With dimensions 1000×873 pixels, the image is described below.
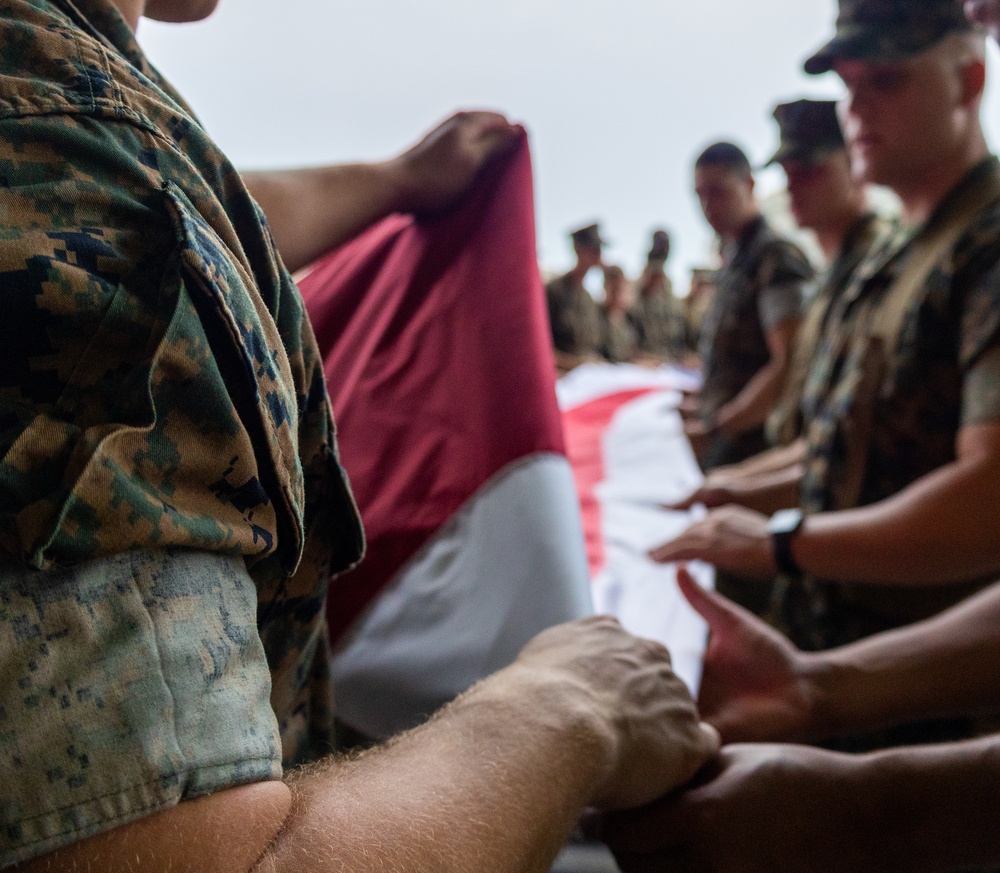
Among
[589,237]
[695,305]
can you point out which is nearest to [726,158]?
[589,237]

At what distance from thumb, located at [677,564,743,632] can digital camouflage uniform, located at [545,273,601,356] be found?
5.76 metres

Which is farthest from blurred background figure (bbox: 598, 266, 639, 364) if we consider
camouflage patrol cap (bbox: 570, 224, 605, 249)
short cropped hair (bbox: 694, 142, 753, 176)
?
short cropped hair (bbox: 694, 142, 753, 176)

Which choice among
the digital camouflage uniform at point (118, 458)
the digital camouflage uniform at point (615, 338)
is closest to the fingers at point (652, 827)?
the digital camouflage uniform at point (118, 458)

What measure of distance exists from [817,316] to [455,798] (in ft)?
6.98

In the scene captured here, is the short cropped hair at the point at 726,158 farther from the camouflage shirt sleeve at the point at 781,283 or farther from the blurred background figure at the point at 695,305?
the blurred background figure at the point at 695,305

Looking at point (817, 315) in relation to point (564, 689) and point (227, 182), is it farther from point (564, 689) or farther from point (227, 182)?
point (227, 182)

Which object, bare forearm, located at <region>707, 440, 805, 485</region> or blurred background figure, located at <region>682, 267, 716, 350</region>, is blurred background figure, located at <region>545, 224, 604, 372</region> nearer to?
blurred background figure, located at <region>682, 267, 716, 350</region>

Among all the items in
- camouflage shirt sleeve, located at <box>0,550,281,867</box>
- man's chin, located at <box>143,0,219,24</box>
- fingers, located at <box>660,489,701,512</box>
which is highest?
man's chin, located at <box>143,0,219,24</box>

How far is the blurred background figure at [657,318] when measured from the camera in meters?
9.60

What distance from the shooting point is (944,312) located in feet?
4.28

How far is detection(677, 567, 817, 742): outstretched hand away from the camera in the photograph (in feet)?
3.08

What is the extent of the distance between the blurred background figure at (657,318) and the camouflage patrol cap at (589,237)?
2802 mm

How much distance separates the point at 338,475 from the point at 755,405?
A: 2.34m

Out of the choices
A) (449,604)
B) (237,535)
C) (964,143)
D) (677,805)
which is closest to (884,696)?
(677,805)
